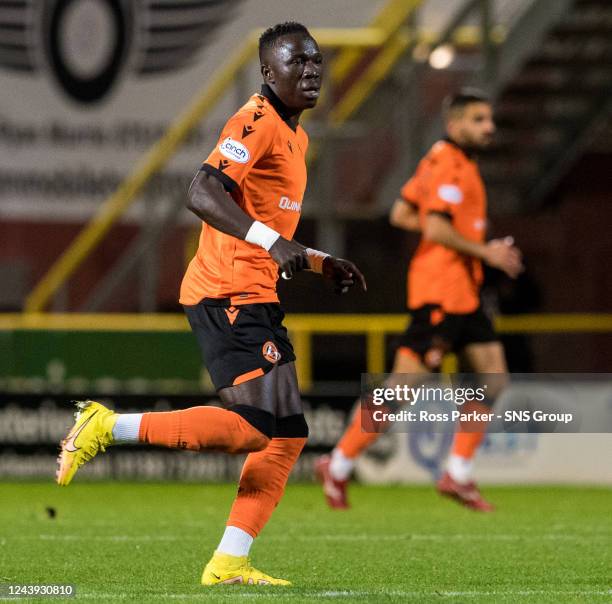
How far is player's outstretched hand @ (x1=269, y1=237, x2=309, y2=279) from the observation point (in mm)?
5750

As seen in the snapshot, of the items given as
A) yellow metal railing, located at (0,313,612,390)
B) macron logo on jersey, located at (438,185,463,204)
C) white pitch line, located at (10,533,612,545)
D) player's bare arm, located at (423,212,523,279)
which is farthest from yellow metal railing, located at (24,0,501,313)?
white pitch line, located at (10,533,612,545)

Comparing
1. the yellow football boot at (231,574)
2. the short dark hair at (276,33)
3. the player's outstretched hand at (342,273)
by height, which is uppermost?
the short dark hair at (276,33)

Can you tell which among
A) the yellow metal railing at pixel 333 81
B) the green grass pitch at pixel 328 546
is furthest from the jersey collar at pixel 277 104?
the yellow metal railing at pixel 333 81

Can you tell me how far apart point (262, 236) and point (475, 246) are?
4.15 m

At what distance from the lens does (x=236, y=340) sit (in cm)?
620

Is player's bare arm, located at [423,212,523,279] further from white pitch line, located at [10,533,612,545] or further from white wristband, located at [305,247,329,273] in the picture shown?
white wristband, located at [305,247,329,273]

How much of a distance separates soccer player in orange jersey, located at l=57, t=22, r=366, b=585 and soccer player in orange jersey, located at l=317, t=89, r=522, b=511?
360 centimetres

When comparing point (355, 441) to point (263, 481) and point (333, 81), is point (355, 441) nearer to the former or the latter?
point (263, 481)

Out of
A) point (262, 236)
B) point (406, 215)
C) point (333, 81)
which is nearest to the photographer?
point (262, 236)

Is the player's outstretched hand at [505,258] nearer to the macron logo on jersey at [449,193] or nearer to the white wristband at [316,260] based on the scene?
the macron logo on jersey at [449,193]

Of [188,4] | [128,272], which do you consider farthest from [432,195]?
[188,4]

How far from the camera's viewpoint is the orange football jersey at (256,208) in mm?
6199

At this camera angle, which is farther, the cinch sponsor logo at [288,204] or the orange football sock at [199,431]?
the cinch sponsor logo at [288,204]

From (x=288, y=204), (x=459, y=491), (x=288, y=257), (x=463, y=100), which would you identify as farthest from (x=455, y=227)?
(x=288, y=257)
